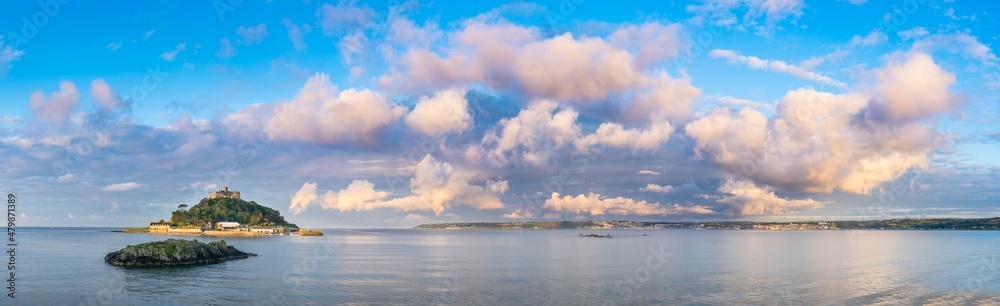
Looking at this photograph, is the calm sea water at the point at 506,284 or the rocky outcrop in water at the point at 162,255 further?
the rocky outcrop in water at the point at 162,255

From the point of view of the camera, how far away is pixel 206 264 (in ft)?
305

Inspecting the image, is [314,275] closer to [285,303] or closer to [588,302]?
[285,303]

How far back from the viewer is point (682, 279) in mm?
74125

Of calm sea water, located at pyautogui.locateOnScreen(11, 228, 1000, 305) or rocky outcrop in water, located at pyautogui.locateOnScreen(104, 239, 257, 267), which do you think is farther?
rocky outcrop in water, located at pyautogui.locateOnScreen(104, 239, 257, 267)

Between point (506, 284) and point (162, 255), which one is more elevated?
point (162, 255)

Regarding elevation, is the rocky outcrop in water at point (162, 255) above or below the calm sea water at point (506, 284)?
above

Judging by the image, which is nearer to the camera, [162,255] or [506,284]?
[506,284]

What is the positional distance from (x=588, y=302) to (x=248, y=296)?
32.5 meters

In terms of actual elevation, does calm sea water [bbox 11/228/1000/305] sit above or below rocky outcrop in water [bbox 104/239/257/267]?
below

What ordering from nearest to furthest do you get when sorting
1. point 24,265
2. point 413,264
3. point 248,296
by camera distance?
point 248,296
point 24,265
point 413,264

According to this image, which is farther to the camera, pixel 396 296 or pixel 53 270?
pixel 53 270

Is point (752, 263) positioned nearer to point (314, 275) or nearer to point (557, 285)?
point (557, 285)

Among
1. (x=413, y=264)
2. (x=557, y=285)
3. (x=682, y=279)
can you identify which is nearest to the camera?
(x=557, y=285)

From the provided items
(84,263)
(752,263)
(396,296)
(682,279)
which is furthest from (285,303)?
(752,263)
